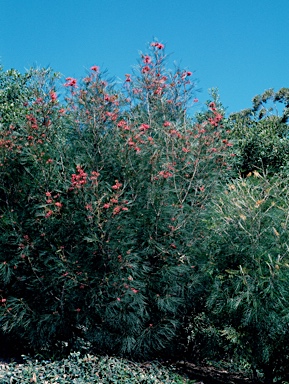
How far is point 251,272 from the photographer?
563 cm

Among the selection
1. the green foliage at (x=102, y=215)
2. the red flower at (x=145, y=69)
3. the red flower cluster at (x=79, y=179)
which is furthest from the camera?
the red flower at (x=145, y=69)

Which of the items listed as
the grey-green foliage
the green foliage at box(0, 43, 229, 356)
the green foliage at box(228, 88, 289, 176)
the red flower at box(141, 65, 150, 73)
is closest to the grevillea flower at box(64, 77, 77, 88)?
the green foliage at box(0, 43, 229, 356)

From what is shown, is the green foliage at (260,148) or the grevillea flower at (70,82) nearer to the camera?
the grevillea flower at (70,82)

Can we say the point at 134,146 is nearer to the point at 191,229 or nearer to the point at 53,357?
the point at 191,229

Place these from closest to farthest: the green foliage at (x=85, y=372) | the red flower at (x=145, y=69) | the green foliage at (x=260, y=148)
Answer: the green foliage at (x=85, y=372) → the red flower at (x=145, y=69) → the green foliage at (x=260, y=148)

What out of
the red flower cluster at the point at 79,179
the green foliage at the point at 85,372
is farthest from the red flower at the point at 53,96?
the green foliage at the point at 85,372

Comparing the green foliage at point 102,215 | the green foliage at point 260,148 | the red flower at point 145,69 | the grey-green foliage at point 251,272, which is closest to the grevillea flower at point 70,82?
the green foliage at point 102,215

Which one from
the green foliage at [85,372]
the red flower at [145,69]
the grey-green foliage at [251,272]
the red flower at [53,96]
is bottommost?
the green foliage at [85,372]

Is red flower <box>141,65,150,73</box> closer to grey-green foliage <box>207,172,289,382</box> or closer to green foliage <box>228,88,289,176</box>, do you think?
grey-green foliage <box>207,172,289,382</box>

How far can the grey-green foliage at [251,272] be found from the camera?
5461 mm

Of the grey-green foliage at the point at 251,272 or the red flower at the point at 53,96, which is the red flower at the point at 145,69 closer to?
the red flower at the point at 53,96

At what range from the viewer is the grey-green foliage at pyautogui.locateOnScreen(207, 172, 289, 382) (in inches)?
215

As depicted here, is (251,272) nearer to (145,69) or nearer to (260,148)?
(145,69)

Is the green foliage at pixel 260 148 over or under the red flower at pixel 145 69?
over
